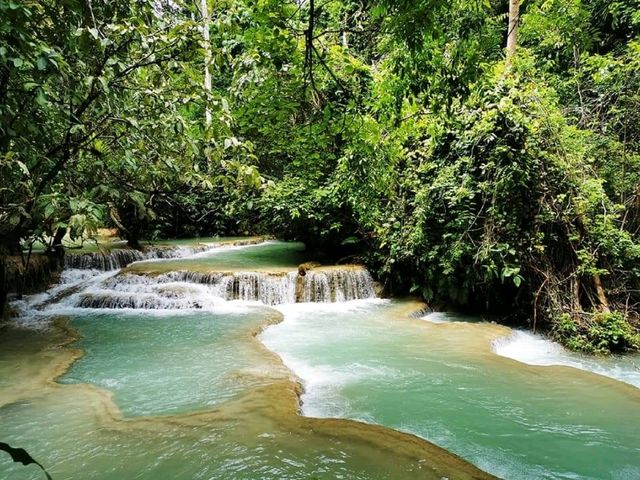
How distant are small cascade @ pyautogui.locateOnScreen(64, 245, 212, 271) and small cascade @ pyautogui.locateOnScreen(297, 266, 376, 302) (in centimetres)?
518

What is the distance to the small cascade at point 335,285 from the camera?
9812 mm

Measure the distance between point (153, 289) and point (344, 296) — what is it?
4057 mm

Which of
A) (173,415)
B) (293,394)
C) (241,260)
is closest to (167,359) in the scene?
(173,415)

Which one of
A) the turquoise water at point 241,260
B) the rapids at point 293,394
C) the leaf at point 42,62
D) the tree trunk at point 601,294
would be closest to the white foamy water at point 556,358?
the rapids at point 293,394

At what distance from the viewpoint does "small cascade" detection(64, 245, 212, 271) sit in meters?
11.5

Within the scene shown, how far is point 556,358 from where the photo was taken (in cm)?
659

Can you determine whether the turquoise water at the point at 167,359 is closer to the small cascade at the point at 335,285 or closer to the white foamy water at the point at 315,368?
the white foamy water at the point at 315,368

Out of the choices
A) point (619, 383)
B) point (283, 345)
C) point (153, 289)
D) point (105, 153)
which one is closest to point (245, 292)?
point (153, 289)

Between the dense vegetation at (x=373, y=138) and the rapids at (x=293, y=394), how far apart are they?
1.41 metres

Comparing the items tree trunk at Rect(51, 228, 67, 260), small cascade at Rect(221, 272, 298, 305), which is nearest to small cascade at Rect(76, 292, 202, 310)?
small cascade at Rect(221, 272, 298, 305)

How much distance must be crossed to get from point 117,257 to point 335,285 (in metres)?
6.24

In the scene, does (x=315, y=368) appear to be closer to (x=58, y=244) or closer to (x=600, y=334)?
(x=58, y=244)

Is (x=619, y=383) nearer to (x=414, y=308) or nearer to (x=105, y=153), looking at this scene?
(x=414, y=308)

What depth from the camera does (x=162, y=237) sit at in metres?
18.5
